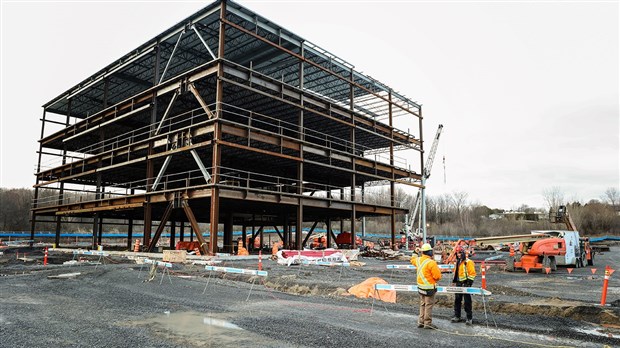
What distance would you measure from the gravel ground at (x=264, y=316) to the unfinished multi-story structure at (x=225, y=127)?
10.1m

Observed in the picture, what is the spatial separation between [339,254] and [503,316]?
50.0ft

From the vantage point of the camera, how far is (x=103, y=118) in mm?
33375

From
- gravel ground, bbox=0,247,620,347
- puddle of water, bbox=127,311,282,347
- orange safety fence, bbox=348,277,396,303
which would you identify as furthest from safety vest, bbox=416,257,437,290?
orange safety fence, bbox=348,277,396,303

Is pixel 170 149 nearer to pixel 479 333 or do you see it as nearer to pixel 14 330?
pixel 14 330

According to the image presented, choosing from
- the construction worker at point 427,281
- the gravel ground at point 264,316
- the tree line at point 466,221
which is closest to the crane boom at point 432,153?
the tree line at point 466,221

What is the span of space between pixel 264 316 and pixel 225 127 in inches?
638

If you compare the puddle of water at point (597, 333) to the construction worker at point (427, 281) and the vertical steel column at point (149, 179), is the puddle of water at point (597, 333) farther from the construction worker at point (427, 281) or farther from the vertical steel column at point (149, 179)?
the vertical steel column at point (149, 179)

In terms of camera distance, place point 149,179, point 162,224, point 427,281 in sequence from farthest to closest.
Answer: point 149,179 → point 162,224 → point 427,281

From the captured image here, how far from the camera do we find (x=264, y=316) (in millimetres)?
8617

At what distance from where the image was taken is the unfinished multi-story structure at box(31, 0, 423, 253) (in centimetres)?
2428

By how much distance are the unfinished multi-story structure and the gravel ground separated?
33.0 ft

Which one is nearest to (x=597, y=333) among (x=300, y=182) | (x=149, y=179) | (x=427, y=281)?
(x=427, y=281)

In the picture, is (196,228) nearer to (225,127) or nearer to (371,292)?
(225,127)

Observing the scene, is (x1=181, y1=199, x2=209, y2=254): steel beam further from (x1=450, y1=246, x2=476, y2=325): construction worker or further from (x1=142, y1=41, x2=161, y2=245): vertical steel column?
(x1=450, y1=246, x2=476, y2=325): construction worker
